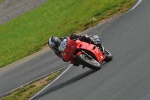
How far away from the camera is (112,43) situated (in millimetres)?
16547

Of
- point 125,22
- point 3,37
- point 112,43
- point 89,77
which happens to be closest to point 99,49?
point 89,77

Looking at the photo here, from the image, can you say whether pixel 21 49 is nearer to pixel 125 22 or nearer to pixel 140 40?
pixel 125 22

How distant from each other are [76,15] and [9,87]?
31.4ft

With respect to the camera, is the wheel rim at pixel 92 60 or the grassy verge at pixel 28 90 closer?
the wheel rim at pixel 92 60

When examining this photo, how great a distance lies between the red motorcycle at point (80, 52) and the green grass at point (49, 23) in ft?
24.5

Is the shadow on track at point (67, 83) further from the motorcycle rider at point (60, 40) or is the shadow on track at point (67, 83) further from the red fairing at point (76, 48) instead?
the motorcycle rider at point (60, 40)

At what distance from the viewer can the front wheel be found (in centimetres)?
1332

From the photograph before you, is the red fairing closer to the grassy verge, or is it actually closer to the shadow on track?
the shadow on track

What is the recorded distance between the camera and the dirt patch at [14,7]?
127 feet

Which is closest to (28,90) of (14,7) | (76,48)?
(76,48)

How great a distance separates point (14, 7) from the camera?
4247cm

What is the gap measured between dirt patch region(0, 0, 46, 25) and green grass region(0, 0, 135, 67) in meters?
3.97

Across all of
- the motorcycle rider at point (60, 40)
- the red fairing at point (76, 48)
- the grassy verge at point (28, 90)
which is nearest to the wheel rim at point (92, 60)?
the red fairing at point (76, 48)

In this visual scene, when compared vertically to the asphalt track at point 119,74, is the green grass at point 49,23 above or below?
below
